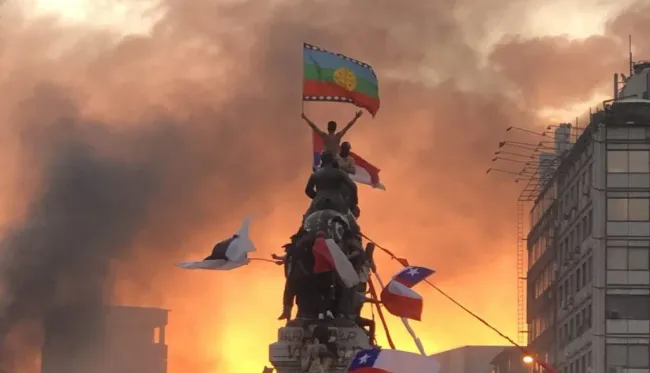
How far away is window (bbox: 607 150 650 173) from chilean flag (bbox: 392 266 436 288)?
58252mm

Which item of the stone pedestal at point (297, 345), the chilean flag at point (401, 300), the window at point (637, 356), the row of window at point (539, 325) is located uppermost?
the row of window at point (539, 325)

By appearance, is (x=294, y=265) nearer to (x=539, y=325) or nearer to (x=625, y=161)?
(x=625, y=161)

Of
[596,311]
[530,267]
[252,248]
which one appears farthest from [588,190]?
[252,248]

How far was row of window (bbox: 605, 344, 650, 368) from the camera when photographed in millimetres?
91875

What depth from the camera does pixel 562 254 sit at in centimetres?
10781

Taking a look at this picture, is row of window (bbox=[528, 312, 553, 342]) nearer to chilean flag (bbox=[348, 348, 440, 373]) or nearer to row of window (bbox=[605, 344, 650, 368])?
row of window (bbox=[605, 344, 650, 368])

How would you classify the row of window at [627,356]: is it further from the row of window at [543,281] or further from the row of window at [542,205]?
the row of window at [542,205]

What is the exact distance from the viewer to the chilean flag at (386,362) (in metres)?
33.9

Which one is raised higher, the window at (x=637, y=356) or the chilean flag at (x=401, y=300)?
the window at (x=637, y=356)

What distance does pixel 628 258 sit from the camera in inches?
3708

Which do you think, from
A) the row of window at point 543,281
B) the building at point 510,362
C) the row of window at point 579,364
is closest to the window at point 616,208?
the row of window at point 579,364

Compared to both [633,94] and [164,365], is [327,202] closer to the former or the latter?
[164,365]

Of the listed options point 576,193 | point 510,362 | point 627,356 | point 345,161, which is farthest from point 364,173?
point 510,362

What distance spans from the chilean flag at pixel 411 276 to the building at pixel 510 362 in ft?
317
